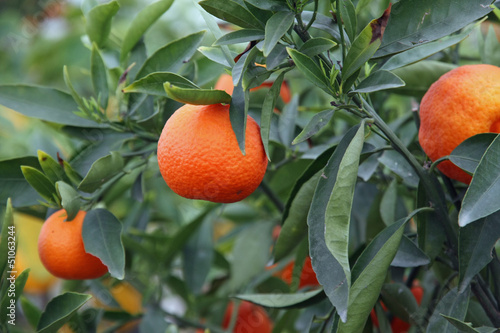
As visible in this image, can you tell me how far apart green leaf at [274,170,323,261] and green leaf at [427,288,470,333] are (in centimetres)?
21

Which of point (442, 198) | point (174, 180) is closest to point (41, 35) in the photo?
point (174, 180)

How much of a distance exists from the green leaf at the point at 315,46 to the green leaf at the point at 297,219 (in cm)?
18

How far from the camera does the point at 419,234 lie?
72 centimetres

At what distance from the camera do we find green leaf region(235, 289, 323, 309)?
75 cm

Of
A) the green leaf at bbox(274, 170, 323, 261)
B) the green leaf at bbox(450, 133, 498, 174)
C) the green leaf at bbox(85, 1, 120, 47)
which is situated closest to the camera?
the green leaf at bbox(450, 133, 498, 174)

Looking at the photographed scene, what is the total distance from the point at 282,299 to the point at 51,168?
0.40 metres

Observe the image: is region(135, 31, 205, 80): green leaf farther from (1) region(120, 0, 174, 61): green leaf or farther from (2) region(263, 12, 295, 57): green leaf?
(2) region(263, 12, 295, 57): green leaf

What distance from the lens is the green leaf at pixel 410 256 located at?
2.27ft

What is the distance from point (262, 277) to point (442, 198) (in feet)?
1.82

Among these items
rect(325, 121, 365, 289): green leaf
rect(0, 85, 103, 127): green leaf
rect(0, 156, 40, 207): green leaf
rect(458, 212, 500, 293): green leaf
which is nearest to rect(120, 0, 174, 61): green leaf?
rect(0, 85, 103, 127): green leaf

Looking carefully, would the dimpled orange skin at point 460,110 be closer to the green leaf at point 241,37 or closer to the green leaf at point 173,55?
the green leaf at point 241,37

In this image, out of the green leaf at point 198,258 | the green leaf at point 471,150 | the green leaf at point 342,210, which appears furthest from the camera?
the green leaf at point 198,258

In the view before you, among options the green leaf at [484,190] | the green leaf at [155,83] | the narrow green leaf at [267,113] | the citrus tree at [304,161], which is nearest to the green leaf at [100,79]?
the citrus tree at [304,161]

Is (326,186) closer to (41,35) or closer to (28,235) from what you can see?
(28,235)
